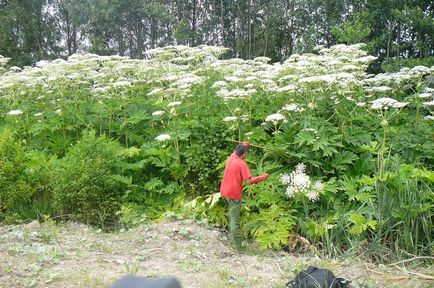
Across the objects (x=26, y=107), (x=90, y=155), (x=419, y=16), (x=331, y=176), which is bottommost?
(x=331, y=176)

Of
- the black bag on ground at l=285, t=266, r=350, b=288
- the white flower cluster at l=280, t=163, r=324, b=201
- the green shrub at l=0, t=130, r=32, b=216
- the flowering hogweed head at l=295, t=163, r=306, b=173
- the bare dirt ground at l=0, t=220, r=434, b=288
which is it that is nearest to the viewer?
the black bag on ground at l=285, t=266, r=350, b=288

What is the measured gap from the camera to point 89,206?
23.1 feet

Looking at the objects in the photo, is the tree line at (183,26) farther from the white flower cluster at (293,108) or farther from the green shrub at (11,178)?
the green shrub at (11,178)

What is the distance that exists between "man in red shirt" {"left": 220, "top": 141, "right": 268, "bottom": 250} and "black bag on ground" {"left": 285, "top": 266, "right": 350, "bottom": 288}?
1940mm

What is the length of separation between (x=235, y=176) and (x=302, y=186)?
968 mm

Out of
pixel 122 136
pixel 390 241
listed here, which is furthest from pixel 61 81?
pixel 390 241

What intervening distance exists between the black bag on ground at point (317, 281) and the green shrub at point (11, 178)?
4.81 meters

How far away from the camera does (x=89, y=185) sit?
23.0 feet

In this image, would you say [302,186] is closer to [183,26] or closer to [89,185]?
[89,185]

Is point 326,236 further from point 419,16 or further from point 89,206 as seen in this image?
point 419,16

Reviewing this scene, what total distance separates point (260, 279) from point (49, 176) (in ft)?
14.1

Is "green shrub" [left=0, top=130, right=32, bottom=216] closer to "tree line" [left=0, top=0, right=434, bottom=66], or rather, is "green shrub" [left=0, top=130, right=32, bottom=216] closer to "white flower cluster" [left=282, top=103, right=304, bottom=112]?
"white flower cluster" [left=282, top=103, right=304, bottom=112]

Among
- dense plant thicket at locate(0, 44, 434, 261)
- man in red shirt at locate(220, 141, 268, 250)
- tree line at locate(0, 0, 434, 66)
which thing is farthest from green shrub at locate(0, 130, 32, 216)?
tree line at locate(0, 0, 434, 66)

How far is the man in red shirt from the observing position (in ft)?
20.3
